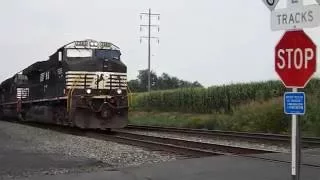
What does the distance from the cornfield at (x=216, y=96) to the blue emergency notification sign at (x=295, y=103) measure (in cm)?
2500

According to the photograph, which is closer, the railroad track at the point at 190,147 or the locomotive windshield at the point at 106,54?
the railroad track at the point at 190,147

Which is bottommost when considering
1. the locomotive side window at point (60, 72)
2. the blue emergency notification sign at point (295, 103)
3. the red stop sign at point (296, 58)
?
the blue emergency notification sign at point (295, 103)

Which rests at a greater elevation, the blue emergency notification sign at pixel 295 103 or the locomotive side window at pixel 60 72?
the locomotive side window at pixel 60 72

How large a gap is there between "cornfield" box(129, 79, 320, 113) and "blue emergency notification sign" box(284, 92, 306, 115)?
82.0 ft

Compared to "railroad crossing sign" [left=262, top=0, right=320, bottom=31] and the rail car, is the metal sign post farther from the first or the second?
the rail car

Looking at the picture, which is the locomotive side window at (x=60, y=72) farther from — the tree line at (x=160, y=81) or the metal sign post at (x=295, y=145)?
the tree line at (x=160, y=81)

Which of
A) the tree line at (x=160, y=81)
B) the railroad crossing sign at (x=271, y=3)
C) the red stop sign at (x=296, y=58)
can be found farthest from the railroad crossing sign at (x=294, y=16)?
the tree line at (x=160, y=81)

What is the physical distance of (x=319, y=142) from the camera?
680 inches

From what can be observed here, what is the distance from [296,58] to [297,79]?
0.83ft

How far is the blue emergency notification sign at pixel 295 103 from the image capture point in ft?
21.9

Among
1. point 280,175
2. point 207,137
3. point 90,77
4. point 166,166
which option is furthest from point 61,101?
point 280,175

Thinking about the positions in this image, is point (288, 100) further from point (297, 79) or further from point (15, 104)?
point (15, 104)

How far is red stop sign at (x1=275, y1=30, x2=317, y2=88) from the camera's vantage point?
260 inches

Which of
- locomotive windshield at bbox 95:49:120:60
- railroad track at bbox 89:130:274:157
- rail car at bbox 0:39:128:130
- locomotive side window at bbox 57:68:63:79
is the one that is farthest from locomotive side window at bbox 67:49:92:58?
railroad track at bbox 89:130:274:157
